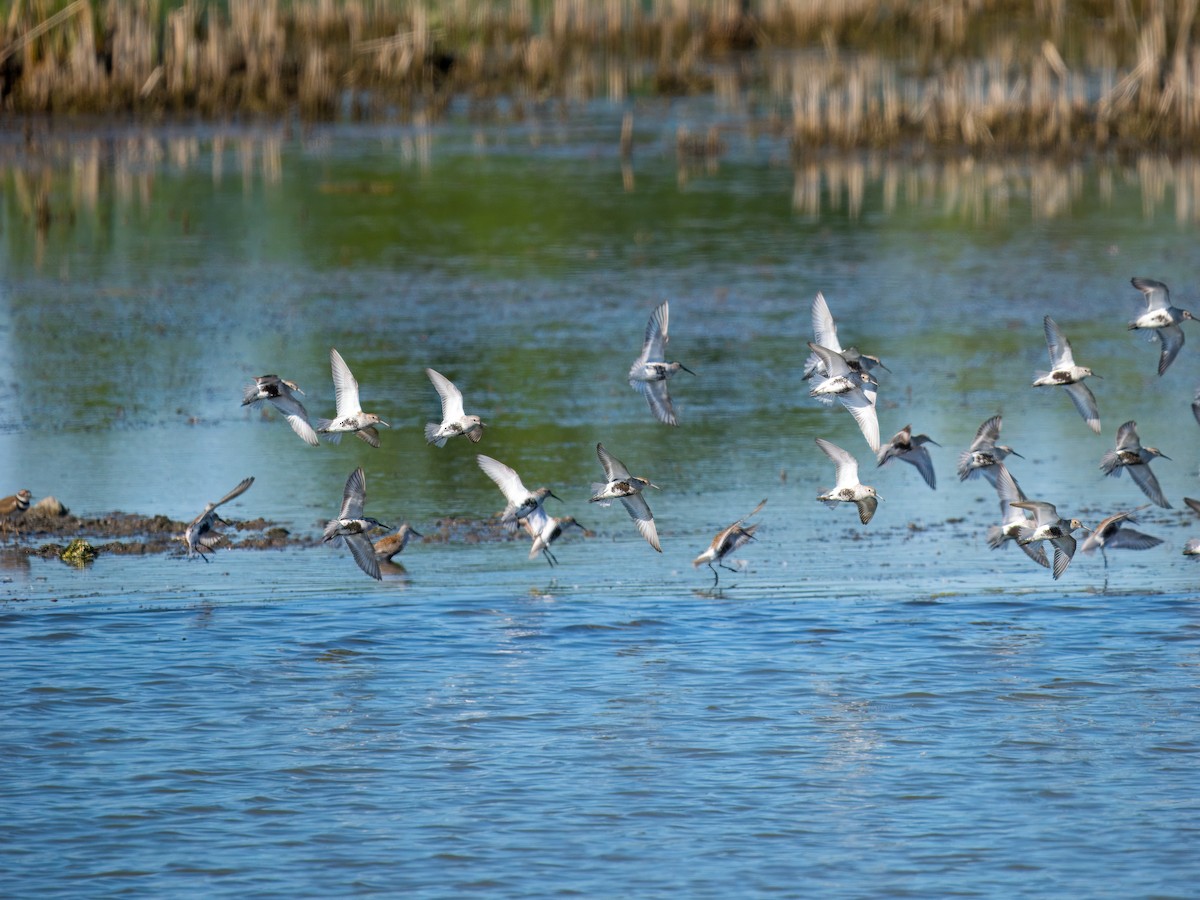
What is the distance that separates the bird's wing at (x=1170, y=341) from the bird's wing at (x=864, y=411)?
80.9 inches

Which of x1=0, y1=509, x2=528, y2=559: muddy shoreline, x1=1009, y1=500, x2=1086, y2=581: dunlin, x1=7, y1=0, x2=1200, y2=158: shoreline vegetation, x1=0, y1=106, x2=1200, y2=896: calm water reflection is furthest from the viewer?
x1=7, y1=0, x2=1200, y2=158: shoreline vegetation

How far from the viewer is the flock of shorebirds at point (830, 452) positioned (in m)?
13.4

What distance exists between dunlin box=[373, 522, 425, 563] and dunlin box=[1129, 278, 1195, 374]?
5541 millimetres

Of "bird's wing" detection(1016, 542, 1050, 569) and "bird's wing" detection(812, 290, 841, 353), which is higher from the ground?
"bird's wing" detection(812, 290, 841, 353)

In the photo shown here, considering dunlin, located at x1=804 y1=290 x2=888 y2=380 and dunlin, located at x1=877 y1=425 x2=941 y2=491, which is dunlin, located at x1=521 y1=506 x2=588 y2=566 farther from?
dunlin, located at x1=877 y1=425 x2=941 y2=491

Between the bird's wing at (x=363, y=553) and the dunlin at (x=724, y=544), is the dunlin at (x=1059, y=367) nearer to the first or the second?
the dunlin at (x=724, y=544)

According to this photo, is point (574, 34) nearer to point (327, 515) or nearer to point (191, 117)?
point (191, 117)

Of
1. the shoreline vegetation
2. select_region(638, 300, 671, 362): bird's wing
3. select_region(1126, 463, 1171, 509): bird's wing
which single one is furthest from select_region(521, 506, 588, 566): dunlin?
the shoreline vegetation

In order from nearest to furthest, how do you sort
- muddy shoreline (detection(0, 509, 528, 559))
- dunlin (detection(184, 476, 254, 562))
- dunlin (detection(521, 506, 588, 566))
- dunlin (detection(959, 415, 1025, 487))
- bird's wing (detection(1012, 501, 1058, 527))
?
bird's wing (detection(1012, 501, 1058, 527)), dunlin (detection(184, 476, 254, 562)), dunlin (detection(959, 415, 1025, 487)), dunlin (detection(521, 506, 588, 566)), muddy shoreline (detection(0, 509, 528, 559))

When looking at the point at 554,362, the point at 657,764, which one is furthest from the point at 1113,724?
the point at 554,362

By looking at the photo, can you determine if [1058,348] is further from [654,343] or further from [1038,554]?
[654,343]

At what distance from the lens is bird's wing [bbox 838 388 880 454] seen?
13.8m

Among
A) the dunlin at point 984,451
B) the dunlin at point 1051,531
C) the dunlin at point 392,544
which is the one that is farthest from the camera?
the dunlin at point 392,544

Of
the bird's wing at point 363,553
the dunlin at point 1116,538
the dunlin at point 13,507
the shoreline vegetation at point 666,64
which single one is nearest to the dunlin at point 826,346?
the dunlin at point 1116,538
